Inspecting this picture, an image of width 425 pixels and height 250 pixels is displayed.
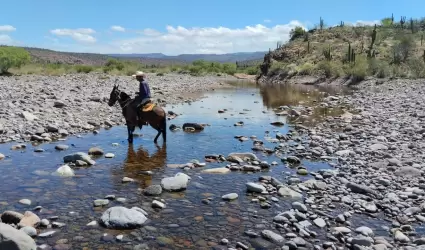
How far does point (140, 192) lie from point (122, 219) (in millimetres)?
1745

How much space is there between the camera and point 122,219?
6496 mm

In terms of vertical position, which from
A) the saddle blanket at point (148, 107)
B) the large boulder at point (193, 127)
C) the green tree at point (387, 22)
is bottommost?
the large boulder at point (193, 127)

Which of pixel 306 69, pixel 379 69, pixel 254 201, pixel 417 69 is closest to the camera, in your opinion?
pixel 254 201

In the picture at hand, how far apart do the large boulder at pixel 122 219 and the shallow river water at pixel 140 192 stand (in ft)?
0.43

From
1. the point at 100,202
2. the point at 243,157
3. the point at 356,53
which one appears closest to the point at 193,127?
the point at 243,157

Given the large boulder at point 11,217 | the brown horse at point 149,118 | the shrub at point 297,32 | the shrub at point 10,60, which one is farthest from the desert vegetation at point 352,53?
the large boulder at point 11,217

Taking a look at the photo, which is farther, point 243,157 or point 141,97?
point 141,97

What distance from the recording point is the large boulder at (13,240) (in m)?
5.05

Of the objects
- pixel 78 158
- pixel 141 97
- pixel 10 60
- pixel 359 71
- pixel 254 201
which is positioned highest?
pixel 10 60

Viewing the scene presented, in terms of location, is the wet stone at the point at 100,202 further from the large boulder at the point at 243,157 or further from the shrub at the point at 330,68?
the shrub at the point at 330,68

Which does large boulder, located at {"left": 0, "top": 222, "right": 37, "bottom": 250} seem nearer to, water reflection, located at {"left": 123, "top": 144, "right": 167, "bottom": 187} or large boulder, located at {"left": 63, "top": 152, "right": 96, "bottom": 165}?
water reflection, located at {"left": 123, "top": 144, "right": 167, "bottom": 187}

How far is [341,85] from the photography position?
155 feet

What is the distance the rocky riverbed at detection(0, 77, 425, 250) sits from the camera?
20.1 ft

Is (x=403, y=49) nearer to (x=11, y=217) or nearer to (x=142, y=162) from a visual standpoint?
(x=142, y=162)
